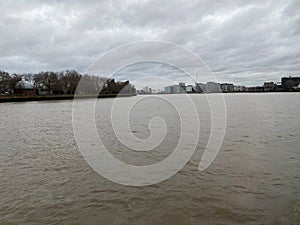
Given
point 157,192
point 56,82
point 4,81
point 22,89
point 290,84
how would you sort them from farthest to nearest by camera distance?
1. point 290,84
2. point 56,82
3. point 22,89
4. point 4,81
5. point 157,192

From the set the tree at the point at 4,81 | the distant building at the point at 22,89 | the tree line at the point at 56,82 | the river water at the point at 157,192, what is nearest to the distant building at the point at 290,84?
the tree line at the point at 56,82

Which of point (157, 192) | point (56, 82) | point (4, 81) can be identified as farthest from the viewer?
point (56, 82)

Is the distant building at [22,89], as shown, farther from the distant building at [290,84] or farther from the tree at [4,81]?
the distant building at [290,84]

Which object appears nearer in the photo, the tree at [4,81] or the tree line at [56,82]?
the tree at [4,81]

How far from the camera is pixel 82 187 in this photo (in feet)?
26.4

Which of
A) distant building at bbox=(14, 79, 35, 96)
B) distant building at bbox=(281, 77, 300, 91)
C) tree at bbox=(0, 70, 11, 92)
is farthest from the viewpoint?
distant building at bbox=(281, 77, 300, 91)

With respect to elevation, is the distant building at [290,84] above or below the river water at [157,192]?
above

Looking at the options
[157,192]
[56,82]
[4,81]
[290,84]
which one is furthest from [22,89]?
[290,84]

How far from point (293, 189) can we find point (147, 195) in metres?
4.48

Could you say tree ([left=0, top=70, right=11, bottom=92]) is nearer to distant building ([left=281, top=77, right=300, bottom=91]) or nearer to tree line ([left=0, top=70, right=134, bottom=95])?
tree line ([left=0, top=70, right=134, bottom=95])

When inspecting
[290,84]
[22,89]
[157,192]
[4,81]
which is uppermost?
[4,81]

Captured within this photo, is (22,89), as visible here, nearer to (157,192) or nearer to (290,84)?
(157,192)

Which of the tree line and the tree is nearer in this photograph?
the tree

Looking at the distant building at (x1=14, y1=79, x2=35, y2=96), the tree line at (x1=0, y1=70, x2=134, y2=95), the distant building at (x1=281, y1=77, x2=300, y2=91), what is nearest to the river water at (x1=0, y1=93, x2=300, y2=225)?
the tree line at (x1=0, y1=70, x2=134, y2=95)
